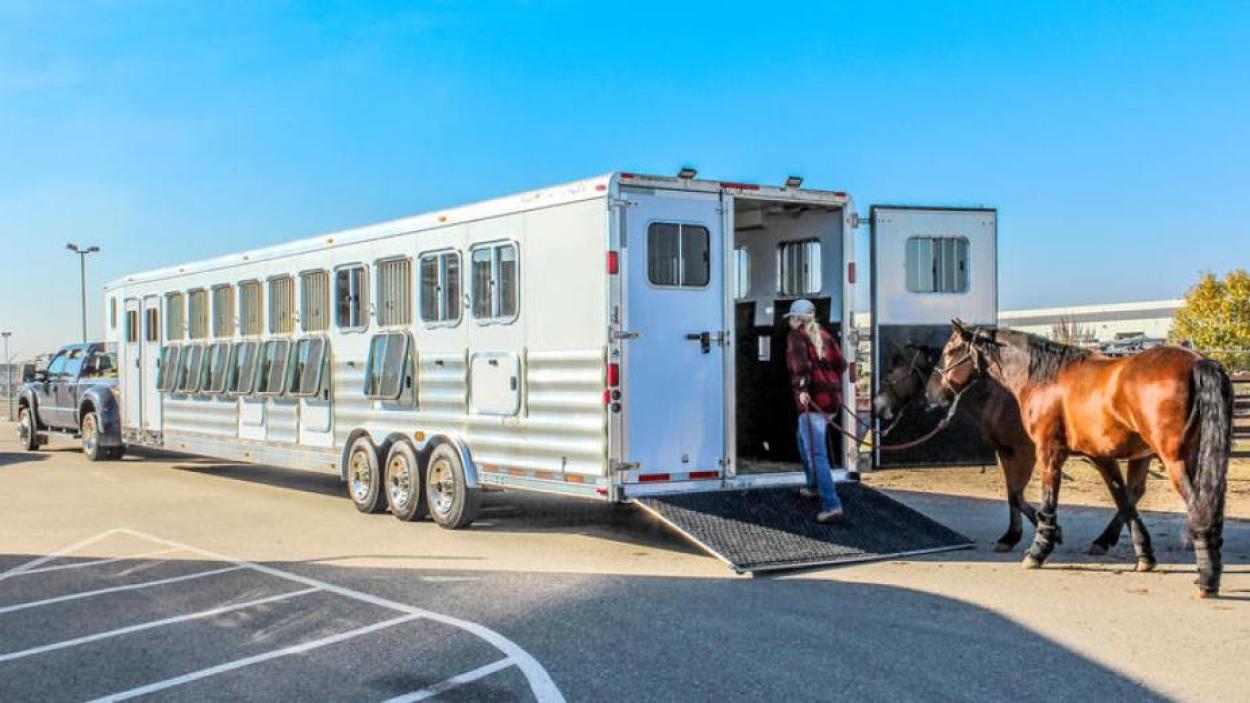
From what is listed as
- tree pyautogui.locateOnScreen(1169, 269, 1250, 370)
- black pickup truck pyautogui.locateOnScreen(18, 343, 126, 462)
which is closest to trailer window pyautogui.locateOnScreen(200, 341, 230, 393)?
black pickup truck pyautogui.locateOnScreen(18, 343, 126, 462)

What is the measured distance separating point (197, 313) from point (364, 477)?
4996 millimetres

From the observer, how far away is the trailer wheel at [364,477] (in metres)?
11.7

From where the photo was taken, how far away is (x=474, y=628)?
A: 6699 millimetres

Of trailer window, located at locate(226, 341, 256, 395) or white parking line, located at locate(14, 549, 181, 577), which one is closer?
white parking line, located at locate(14, 549, 181, 577)

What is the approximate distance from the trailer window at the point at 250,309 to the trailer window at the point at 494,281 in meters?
4.65

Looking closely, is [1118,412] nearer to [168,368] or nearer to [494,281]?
[494,281]

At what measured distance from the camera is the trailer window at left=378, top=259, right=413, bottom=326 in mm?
11414

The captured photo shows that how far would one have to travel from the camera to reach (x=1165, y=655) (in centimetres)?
599

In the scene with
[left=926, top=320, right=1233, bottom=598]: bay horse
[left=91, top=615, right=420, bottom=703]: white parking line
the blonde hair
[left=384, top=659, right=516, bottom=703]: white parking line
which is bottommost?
[left=91, top=615, right=420, bottom=703]: white parking line

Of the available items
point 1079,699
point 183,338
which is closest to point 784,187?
point 1079,699

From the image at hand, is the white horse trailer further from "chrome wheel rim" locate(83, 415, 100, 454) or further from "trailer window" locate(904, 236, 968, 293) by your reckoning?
"chrome wheel rim" locate(83, 415, 100, 454)

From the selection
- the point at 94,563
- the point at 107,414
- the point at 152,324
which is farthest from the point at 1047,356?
the point at 107,414

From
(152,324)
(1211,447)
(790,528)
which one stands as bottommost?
(790,528)

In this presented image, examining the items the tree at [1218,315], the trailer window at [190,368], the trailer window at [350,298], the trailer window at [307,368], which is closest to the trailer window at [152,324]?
the trailer window at [190,368]
